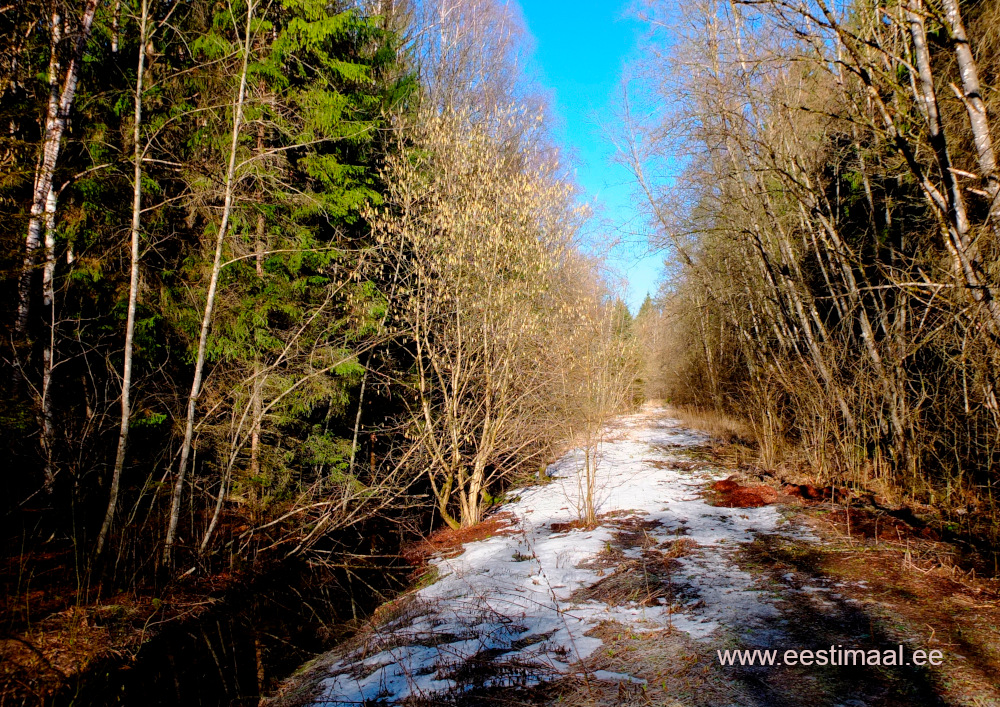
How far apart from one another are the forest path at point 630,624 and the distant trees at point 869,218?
1.73m

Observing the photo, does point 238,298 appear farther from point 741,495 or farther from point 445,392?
point 741,495

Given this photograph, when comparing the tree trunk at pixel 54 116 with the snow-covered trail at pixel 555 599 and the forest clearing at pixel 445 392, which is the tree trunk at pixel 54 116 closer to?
the forest clearing at pixel 445 392

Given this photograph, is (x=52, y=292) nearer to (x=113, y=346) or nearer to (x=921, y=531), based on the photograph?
(x=113, y=346)

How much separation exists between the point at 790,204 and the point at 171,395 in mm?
9144

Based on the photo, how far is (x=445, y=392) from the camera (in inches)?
280

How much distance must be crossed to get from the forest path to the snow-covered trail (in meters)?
0.02

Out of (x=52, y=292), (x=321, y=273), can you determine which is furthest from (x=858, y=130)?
(x=52, y=292)

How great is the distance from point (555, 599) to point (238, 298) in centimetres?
568

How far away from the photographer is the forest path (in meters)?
2.63

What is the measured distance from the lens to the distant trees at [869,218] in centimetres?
421

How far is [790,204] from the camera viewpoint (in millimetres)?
7629

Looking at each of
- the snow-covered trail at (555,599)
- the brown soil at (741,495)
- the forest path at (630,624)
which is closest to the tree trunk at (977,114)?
the forest path at (630,624)

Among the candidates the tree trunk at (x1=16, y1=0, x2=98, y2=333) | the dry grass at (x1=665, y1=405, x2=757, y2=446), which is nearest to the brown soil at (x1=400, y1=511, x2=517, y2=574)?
the tree trunk at (x1=16, y1=0, x2=98, y2=333)

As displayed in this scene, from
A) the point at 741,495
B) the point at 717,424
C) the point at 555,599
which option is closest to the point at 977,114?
the point at 741,495
